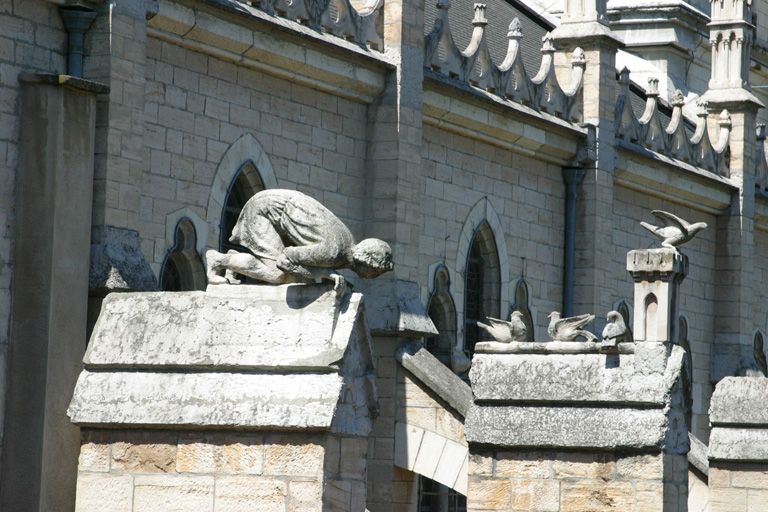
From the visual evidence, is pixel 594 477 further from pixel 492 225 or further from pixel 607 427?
pixel 492 225

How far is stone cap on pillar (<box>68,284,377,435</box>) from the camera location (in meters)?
9.98

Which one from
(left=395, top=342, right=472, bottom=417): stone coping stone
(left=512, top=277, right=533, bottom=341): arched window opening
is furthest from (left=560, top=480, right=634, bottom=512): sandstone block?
(left=512, top=277, right=533, bottom=341): arched window opening

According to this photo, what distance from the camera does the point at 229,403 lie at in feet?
33.0

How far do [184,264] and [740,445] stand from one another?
558cm

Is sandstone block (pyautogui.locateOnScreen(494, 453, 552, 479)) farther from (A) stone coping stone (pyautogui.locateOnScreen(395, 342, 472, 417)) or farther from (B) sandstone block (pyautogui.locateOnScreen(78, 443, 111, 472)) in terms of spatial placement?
(B) sandstone block (pyautogui.locateOnScreen(78, 443, 111, 472))

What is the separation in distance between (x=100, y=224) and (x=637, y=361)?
448 centimetres

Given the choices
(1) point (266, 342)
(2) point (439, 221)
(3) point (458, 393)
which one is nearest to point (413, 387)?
(3) point (458, 393)

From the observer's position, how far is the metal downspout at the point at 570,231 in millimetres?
26250

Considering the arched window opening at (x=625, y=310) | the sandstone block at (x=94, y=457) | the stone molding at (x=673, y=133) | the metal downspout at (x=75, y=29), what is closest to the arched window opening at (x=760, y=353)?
the stone molding at (x=673, y=133)

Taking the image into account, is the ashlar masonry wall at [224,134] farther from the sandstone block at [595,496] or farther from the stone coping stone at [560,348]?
the sandstone block at [595,496]

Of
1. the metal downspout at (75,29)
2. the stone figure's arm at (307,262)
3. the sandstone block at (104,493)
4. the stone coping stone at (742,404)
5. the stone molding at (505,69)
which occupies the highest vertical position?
the stone molding at (505,69)

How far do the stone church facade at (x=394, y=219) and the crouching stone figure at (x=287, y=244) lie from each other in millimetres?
599

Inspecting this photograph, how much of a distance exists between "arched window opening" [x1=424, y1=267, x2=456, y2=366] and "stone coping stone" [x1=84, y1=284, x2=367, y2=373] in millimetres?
12958

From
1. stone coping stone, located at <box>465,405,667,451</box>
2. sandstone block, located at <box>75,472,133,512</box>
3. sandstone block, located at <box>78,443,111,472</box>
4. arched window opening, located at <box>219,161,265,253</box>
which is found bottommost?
sandstone block, located at <box>75,472,133,512</box>
